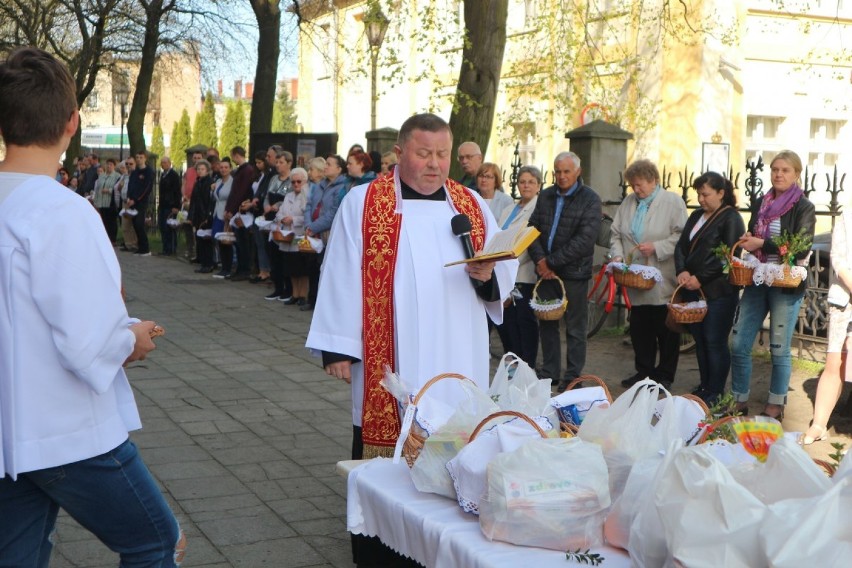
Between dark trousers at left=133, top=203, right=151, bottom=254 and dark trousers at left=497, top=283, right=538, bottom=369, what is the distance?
1384 cm

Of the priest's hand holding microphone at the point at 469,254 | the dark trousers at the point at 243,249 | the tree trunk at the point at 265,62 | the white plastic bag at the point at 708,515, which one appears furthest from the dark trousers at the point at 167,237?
the white plastic bag at the point at 708,515

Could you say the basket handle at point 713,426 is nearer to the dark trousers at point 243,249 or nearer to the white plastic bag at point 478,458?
the white plastic bag at point 478,458

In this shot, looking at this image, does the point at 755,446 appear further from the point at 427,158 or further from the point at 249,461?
the point at 249,461

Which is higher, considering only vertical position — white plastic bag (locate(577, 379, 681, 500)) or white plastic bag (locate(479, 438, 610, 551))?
white plastic bag (locate(577, 379, 681, 500))

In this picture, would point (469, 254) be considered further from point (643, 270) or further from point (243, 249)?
point (243, 249)

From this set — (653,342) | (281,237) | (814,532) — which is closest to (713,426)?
(814,532)

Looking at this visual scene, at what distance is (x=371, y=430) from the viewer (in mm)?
4961

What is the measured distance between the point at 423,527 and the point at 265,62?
62.1 feet

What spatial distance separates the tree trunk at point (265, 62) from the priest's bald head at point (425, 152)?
1647cm

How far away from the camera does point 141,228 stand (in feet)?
72.1

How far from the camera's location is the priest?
15.9 ft

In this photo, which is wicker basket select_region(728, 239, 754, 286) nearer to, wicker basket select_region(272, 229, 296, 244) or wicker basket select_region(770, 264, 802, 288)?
wicker basket select_region(770, 264, 802, 288)

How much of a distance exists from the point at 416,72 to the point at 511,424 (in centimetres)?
3126

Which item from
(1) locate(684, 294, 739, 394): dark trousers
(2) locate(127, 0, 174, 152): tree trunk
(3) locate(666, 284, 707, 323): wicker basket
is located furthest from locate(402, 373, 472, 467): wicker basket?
(2) locate(127, 0, 174, 152): tree trunk
